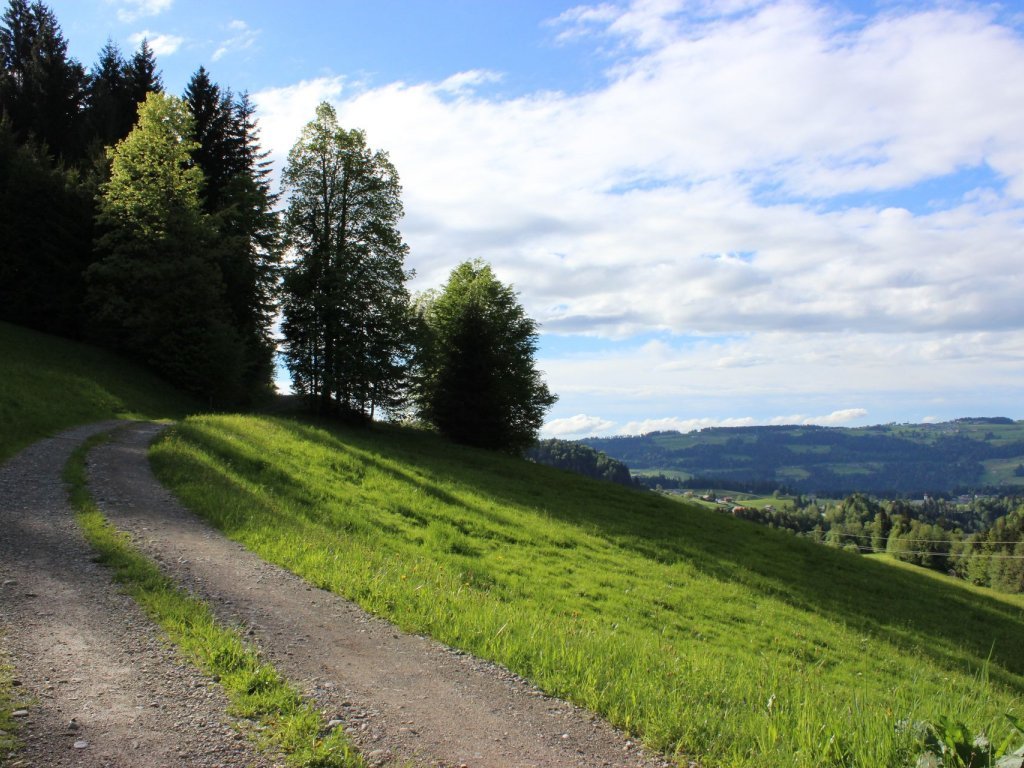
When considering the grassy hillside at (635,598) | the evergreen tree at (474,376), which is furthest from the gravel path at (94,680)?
the evergreen tree at (474,376)

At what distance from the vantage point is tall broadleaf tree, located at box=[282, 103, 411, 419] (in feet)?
139

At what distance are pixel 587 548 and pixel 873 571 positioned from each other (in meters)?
17.7

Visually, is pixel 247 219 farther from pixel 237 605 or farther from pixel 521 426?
pixel 237 605

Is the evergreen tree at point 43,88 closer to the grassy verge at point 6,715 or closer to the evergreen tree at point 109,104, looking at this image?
the evergreen tree at point 109,104

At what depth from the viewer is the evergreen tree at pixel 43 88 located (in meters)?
56.2

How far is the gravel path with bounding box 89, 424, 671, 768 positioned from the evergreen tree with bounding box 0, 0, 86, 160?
59.1m

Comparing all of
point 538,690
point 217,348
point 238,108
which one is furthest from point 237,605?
point 238,108

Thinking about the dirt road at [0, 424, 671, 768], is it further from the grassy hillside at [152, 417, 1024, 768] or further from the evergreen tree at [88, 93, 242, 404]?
the evergreen tree at [88, 93, 242, 404]

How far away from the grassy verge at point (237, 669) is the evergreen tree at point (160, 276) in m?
31.8

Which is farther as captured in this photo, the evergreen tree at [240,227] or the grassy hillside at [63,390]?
the evergreen tree at [240,227]

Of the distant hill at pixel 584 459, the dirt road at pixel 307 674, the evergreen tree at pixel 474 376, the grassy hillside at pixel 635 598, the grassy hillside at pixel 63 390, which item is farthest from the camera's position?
the distant hill at pixel 584 459

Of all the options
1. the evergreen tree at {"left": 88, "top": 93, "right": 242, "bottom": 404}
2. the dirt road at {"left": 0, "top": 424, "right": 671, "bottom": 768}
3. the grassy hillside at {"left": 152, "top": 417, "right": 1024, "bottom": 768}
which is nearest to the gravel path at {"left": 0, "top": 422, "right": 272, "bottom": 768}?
the dirt road at {"left": 0, "top": 424, "right": 671, "bottom": 768}

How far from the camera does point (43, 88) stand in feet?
186

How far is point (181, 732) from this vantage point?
5.14 meters
